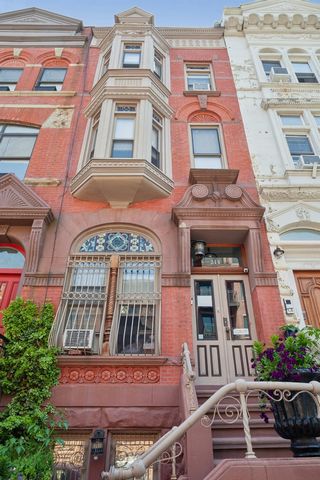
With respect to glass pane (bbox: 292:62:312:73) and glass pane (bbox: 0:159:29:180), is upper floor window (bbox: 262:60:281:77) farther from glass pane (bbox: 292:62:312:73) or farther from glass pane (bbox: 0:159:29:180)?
glass pane (bbox: 0:159:29:180)

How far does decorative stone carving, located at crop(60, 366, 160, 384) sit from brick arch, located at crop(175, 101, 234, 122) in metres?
7.66

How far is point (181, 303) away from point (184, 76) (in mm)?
8799

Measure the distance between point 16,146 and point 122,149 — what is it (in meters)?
3.34

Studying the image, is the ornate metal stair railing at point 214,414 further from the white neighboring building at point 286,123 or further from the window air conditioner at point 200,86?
the window air conditioner at point 200,86

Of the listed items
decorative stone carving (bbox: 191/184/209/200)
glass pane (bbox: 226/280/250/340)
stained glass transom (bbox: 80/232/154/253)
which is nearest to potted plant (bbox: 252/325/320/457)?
glass pane (bbox: 226/280/250/340)

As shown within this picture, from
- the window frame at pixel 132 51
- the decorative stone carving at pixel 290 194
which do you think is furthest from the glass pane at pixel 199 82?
the decorative stone carving at pixel 290 194

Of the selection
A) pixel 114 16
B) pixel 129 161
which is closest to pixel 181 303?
pixel 129 161

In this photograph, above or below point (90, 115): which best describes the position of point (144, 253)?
below

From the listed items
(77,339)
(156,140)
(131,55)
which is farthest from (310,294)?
(131,55)

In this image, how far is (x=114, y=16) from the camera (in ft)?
40.6

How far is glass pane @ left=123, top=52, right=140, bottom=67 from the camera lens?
36.9 ft

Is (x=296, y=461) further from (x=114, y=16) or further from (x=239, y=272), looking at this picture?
(x=114, y=16)

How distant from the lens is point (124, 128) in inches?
376

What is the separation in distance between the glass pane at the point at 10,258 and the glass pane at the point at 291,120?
29.0 ft
